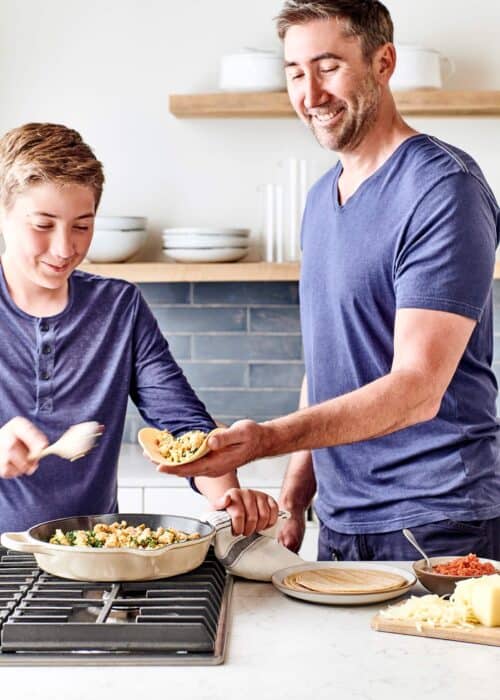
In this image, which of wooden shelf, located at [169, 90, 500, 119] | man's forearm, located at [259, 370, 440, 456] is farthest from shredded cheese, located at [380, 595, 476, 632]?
wooden shelf, located at [169, 90, 500, 119]

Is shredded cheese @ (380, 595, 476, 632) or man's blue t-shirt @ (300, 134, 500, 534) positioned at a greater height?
man's blue t-shirt @ (300, 134, 500, 534)

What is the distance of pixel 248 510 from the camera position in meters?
2.05

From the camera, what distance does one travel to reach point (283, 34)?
2342 mm

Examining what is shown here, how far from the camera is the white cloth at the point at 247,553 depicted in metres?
1.92

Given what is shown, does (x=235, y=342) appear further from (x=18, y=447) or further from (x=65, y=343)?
(x=18, y=447)

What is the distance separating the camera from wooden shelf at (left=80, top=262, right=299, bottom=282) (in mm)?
3922

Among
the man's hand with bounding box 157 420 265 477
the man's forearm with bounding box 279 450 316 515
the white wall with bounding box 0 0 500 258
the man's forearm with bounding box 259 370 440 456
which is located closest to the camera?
the man's hand with bounding box 157 420 265 477

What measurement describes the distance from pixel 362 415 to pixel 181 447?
0.34m

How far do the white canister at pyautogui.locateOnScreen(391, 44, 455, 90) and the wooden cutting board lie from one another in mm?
2629

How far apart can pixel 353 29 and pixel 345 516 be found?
104cm

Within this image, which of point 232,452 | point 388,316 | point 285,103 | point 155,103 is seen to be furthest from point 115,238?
point 232,452

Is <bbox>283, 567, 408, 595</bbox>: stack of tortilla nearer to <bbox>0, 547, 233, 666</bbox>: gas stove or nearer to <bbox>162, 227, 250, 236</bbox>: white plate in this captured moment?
<bbox>0, 547, 233, 666</bbox>: gas stove

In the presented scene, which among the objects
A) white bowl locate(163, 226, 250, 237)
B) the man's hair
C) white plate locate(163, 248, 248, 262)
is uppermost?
the man's hair

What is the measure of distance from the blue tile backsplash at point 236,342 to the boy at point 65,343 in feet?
5.92
